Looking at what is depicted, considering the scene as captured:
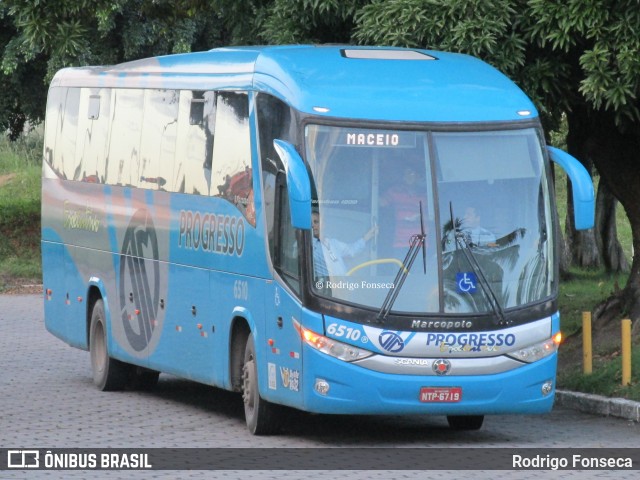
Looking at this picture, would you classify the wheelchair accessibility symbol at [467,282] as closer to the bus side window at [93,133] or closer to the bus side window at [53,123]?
the bus side window at [93,133]

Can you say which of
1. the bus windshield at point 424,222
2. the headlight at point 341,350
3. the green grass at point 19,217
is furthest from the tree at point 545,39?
the green grass at point 19,217

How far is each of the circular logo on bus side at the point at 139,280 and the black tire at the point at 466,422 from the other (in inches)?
140

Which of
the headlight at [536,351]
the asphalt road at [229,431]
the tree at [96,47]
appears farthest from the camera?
the tree at [96,47]

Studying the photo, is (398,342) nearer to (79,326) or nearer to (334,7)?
(334,7)

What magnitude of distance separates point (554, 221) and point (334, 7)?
434cm

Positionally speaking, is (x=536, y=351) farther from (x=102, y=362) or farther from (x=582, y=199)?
(x=102, y=362)

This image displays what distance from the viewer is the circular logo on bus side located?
1541 cm

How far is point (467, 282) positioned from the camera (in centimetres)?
1192

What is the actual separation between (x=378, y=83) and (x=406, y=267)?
1624 mm

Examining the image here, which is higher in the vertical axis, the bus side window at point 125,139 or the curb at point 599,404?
the bus side window at point 125,139

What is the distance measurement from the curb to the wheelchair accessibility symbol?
2638 millimetres

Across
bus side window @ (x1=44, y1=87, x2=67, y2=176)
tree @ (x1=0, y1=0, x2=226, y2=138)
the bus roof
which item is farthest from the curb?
tree @ (x1=0, y1=0, x2=226, y2=138)

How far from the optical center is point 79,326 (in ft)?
57.7

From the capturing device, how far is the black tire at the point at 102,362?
16.7m
